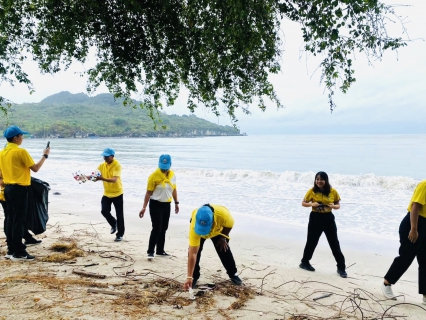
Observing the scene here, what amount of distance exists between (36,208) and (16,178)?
0.96m

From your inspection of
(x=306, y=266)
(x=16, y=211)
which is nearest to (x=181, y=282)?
(x=306, y=266)

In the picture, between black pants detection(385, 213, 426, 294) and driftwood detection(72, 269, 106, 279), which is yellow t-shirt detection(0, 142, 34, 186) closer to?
driftwood detection(72, 269, 106, 279)

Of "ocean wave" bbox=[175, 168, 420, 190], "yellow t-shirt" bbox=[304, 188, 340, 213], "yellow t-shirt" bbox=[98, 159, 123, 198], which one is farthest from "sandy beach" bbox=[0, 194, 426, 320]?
"ocean wave" bbox=[175, 168, 420, 190]

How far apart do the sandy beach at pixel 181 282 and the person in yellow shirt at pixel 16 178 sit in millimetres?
445

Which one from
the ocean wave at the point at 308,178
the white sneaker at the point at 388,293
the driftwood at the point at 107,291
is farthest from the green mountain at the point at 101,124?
the driftwood at the point at 107,291

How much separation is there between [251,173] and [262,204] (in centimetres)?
1011

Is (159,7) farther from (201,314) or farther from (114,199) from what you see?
(114,199)

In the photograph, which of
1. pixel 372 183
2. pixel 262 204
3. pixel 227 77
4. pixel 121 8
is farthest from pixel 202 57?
pixel 372 183

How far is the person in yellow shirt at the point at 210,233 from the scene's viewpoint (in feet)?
13.3

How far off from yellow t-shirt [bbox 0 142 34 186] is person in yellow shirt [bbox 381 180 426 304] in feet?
17.2

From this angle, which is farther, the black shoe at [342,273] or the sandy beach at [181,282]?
the black shoe at [342,273]

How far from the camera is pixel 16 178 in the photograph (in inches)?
205

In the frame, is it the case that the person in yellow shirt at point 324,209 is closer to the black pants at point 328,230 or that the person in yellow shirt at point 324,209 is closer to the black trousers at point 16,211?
the black pants at point 328,230

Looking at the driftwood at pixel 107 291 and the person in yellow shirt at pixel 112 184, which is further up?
the person in yellow shirt at pixel 112 184
